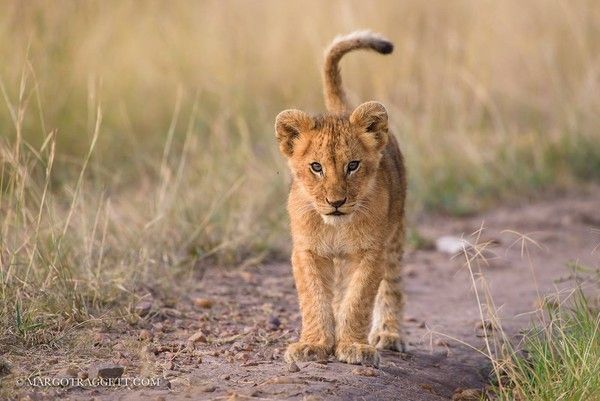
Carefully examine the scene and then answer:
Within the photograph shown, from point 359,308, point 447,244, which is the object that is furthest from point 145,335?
point 447,244

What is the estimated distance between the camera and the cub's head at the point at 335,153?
5730mm

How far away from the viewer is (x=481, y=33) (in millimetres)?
13078

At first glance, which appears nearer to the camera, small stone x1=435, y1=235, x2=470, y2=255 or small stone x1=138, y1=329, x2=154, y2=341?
small stone x1=138, y1=329, x2=154, y2=341

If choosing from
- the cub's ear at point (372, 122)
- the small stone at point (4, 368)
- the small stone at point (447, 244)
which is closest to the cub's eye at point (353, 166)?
the cub's ear at point (372, 122)

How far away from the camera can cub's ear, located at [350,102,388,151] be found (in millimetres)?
6016

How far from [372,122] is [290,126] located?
45 centimetres

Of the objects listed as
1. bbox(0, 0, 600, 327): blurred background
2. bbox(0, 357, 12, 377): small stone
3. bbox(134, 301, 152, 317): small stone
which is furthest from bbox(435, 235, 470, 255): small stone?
bbox(0, 357, 12, 377): small stone

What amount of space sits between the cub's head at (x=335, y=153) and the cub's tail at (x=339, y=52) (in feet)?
3.17

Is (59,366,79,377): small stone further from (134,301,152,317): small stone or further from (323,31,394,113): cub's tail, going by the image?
(323,31,394,113): cub's tail

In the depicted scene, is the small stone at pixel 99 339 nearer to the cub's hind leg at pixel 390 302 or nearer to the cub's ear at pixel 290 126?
the cub's ear at pixel 290 126

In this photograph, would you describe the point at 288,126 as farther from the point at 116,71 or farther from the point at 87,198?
the point at 116,71

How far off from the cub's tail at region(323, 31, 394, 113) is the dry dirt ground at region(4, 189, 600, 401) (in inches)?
48.4

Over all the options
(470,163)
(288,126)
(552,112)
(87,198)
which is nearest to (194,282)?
(87,198)

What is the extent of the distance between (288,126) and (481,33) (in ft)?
24.6
